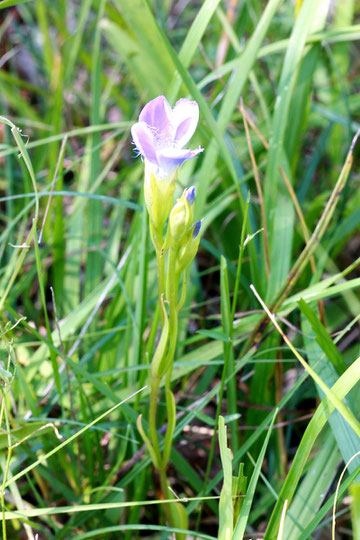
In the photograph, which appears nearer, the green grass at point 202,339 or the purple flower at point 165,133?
the purple flower at point 165,133

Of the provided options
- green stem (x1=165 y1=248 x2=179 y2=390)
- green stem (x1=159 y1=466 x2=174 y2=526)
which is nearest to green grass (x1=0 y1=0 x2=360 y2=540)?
green stem (x1=159 y1=466 x2=174 y2=526)

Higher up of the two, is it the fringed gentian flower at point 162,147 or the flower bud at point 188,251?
the fringed gentian flower at point 162,147

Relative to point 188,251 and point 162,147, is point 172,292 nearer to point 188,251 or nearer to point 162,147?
point 188,251

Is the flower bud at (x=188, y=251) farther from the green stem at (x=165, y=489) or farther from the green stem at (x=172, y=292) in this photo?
the green stem at (x=165, y=489)

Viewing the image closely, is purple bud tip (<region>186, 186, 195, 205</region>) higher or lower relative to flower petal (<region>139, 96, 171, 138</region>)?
lower

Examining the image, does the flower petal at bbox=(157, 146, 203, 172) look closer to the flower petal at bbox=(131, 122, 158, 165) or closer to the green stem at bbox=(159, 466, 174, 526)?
the flower petal at bbox=(131, 122, 158, 165)

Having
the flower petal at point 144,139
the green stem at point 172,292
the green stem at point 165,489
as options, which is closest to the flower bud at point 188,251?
the green stem at point 172,292

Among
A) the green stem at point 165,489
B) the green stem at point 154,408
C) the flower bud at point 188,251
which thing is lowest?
the green stem at point 165,489
